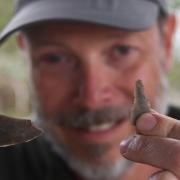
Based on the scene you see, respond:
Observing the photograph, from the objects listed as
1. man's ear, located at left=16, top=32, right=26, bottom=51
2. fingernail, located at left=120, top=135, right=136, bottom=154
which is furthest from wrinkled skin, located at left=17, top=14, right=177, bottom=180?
fingernail, located at left=120, top=135, right=136, bottom=154

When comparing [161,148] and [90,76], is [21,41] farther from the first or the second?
[161,148]

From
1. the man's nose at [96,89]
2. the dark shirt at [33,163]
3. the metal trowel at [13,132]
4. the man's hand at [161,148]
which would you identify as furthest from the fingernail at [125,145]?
the dark shirt at [33,163]

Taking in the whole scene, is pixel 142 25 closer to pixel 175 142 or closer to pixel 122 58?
pixel 122 58

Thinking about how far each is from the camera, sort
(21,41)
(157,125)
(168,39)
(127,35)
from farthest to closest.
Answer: (21,41), (168,39), (127,35), (157,125)

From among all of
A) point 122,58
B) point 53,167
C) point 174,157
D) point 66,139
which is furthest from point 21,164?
point 174,157

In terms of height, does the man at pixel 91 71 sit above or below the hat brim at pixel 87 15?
below

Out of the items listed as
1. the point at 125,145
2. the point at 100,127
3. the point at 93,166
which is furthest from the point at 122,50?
the point at 125,145

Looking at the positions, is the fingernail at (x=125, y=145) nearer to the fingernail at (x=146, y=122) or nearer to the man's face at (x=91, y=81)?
the fingernail at (x=146, y=122)
